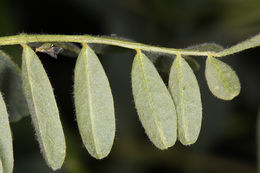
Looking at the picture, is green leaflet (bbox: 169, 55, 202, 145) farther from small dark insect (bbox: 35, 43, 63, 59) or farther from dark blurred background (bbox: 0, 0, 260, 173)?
dark blurred background (bbox: 0, 0, 260, 173)

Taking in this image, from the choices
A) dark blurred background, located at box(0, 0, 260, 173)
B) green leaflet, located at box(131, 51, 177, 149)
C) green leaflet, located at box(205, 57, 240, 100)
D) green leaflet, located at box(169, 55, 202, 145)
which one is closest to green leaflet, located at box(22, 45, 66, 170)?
green leaflet, located at box(131, 51, 177, 149)

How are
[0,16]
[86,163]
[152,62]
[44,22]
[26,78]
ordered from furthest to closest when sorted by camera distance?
[44,22] < [86,163] < [0,16] < [152,62] < [26,78]

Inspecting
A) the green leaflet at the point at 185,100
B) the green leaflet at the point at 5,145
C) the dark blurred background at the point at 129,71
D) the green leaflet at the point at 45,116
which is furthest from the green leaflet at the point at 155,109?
the dark blurred background at the point at 129,71

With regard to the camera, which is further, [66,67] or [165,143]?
[66,67]

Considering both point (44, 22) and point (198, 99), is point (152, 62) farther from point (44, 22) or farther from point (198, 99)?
point (44, 22)

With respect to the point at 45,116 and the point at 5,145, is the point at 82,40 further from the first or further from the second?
the point at 5,145

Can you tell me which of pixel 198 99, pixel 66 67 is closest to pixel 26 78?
pixel 198 99

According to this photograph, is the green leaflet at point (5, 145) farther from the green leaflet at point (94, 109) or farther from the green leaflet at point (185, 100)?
the green leaflet at point (185, 100)
